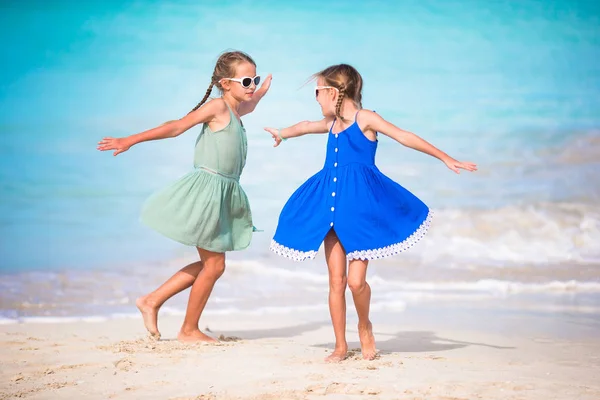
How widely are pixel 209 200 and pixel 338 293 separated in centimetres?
86

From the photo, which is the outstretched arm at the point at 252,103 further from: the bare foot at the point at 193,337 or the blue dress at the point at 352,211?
the bare foot at the point at 193,337

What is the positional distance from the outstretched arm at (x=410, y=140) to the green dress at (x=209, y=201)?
78 centimetres

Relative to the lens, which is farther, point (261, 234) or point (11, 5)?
point (11, 5)

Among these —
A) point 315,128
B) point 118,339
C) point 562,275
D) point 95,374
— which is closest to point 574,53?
point 562,275

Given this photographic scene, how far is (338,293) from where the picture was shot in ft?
11.4

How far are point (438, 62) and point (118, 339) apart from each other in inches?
280

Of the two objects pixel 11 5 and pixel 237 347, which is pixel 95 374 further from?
pixel 11 5

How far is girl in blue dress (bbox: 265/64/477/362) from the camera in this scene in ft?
11.3

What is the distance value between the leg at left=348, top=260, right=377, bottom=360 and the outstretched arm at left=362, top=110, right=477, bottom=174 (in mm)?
564

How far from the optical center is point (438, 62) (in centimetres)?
1017

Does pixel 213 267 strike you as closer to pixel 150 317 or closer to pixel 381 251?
pixel 150 317

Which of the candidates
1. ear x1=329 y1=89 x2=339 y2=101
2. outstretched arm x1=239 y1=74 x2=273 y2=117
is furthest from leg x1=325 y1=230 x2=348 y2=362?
outstretched arm x1=239 y1=74 x2=273 y2=117

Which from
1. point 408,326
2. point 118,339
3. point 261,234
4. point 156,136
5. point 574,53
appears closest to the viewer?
point 156,136

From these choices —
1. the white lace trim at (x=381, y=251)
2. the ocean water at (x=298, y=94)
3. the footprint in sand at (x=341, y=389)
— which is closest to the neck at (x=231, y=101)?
the white lace trim at (x=381, y=251)
